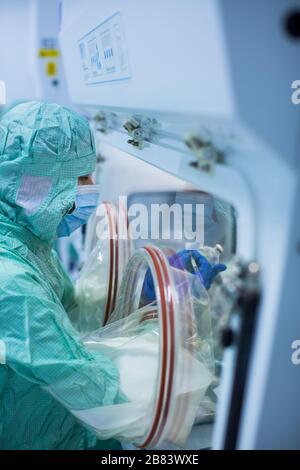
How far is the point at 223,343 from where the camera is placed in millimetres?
688

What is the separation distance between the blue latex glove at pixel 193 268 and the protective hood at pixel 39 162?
1.21 ft

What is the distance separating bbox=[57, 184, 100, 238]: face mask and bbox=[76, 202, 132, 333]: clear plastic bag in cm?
24

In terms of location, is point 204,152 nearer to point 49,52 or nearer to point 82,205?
point 82,205

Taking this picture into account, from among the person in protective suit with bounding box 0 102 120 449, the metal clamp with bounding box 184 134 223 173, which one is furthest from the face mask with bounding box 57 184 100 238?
the metal clamp with bounding box 184 134 223 173

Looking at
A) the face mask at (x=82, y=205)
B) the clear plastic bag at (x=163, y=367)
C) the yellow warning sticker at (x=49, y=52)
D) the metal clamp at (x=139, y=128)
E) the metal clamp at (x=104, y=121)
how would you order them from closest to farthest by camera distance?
the clear plastic bag at (x=163, y=367), the metal clamp at (x=139, y=128), the face mask at (x=82, y=205), the metal clamp at (x=104, y=121), the yellow warning sticker at (x=49, y=52)

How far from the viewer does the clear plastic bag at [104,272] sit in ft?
5.08

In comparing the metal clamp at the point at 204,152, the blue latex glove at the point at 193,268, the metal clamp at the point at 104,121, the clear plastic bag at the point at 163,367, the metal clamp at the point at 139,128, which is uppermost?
the metal clamp at the point at 104,121

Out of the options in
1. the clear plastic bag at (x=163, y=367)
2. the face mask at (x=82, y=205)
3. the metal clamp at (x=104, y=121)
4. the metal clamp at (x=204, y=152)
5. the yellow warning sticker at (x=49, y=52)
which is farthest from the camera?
the yellow warning sticker at (x=49, y=52)

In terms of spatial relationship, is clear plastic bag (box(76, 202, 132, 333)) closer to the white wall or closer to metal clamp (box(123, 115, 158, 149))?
metal clamp (box(123, 115, 158, 149))

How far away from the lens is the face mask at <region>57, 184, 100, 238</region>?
4.13 feet

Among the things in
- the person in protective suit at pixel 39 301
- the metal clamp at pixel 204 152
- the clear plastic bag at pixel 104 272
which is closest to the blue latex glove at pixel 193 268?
the clear plastic bag at pixel 104 272

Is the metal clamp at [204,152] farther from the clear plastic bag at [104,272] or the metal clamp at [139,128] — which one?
the clear plastic bag at [104,272]

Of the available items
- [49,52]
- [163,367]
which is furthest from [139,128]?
[49,52]
